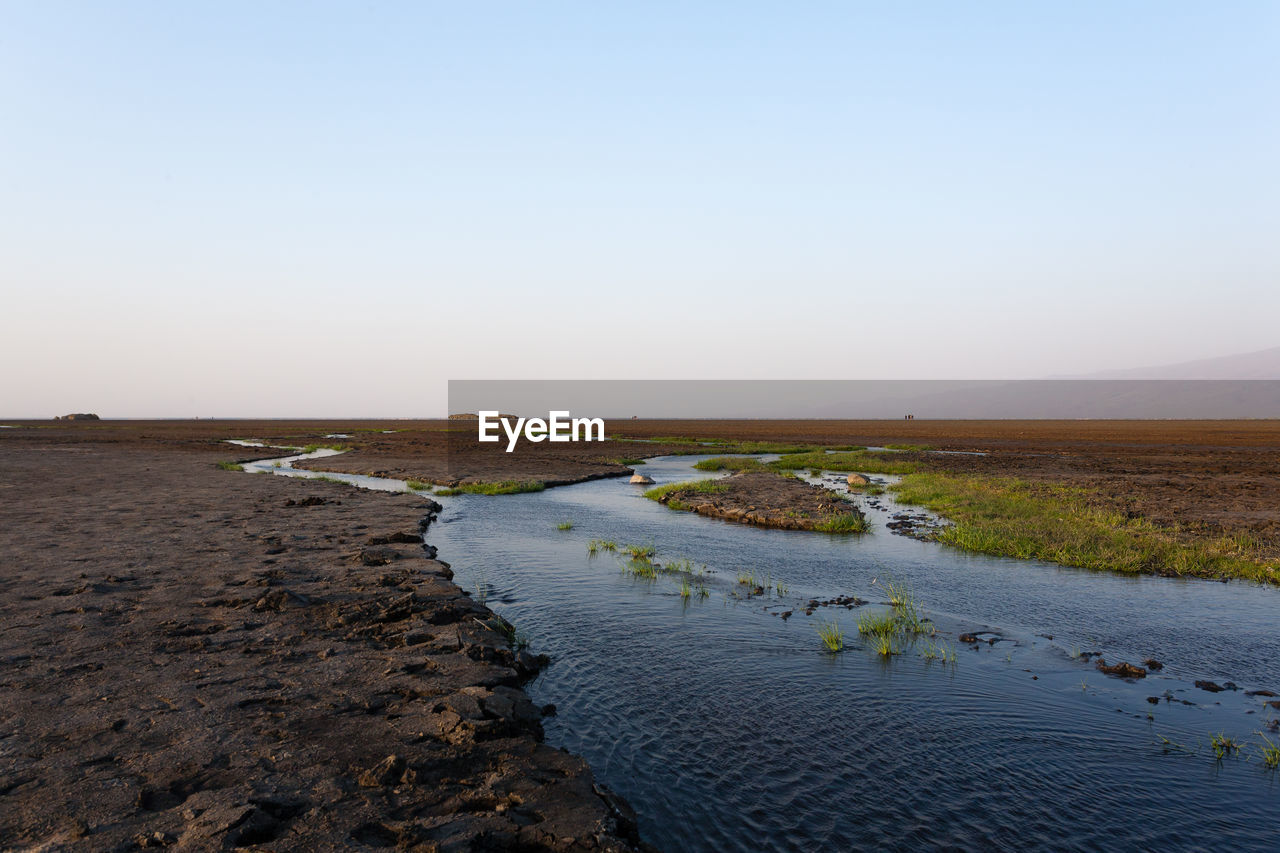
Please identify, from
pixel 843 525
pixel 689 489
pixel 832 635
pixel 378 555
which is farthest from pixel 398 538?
pixel 689 489

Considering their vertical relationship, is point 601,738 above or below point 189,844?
below

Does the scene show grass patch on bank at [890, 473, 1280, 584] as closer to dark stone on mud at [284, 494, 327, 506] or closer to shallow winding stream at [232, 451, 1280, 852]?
shallow winding stream at [232, 451, 1280, 852]

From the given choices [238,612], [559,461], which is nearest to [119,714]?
[238,612]

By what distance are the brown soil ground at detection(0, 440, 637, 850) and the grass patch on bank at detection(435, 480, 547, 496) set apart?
17.6 metres

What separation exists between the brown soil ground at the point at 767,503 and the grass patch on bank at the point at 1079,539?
4.19 m

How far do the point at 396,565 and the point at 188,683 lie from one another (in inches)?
282

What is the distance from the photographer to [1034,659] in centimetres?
1163

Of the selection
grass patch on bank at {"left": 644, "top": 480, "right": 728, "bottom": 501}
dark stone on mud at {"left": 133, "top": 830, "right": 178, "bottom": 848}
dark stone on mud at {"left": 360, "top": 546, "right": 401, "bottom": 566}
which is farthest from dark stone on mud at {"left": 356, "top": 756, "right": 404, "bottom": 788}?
grass patch on bank at {"left": 644, "top": 480, "right": 728, "bottom": 501}

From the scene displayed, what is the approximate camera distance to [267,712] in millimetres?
8070

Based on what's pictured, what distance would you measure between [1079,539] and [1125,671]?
10.2 metres

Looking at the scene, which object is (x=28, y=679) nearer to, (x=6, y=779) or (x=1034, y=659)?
(x=6, y=779)

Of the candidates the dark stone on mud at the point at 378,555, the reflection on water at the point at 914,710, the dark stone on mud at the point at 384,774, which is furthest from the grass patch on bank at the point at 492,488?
the dark stone on mud at the point at 384,774

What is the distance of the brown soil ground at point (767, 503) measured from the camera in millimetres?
24984

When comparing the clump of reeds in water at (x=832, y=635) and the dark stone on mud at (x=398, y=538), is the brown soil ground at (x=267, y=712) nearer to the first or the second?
the dark stone on mud at (x=398, y=538)
